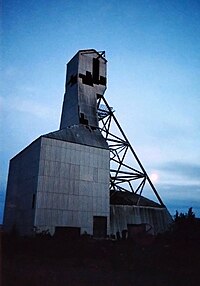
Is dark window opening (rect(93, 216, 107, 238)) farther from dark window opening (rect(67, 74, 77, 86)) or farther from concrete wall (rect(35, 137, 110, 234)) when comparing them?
dark window opening (rect(67, 74, 77, 86))

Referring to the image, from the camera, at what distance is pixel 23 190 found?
793 inches

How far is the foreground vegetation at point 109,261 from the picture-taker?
8.45 metres

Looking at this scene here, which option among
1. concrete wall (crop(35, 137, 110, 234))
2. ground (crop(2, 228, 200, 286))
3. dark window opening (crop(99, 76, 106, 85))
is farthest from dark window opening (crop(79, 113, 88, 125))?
ground (crop(2, 228, 200, 286))

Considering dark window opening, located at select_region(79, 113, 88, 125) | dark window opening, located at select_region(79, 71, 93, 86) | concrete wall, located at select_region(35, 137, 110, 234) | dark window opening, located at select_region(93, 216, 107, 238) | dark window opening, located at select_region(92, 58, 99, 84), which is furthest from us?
dark window opening, located at select_region(92, 58, 99, 84)

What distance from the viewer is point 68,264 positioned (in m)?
11.2

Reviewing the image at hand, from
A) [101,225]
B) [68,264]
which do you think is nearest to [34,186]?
[101,225]

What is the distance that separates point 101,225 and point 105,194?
2.48 m

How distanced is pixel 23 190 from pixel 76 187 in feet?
15.0

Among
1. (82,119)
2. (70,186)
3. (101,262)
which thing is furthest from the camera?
(82,119)

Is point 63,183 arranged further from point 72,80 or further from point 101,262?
point 72,80

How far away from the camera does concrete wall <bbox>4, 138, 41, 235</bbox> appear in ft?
59.9

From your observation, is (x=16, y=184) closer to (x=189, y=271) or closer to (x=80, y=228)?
(x=80, y=228)

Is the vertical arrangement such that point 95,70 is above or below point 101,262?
above

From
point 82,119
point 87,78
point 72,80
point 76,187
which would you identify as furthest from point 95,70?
point 76,187
